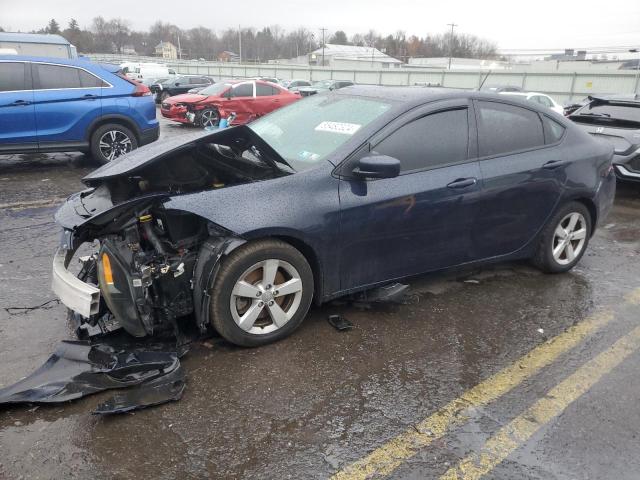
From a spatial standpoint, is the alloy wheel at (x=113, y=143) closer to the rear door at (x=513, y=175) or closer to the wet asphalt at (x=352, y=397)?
the wet asphalt at (x=352, y=397)

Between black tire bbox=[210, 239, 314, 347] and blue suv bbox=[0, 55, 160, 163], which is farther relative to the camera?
blue suv bbox=[0, 55, 160, 163]

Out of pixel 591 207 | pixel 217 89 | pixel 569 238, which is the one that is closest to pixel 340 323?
pixel 569 238

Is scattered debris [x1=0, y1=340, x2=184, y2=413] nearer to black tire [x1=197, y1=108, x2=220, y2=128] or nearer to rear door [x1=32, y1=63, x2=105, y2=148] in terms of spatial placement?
rear door [x1=32, y1=63, x2=105, y2=148]

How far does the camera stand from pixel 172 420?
2605mm

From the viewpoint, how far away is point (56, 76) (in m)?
8.16

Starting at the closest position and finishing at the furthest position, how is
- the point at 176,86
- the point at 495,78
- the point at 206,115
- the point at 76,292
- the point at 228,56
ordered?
the point at 76,292 < the point at 206,115 < the point at 176,86 < the point at 495,78 < the point at 228,56

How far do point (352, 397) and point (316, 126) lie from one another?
2050 mm

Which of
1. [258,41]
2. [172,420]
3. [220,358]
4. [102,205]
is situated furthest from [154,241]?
[258,41]

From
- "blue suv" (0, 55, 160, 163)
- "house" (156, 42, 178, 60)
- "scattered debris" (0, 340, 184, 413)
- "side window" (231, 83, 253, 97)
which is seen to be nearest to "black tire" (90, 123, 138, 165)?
"blue suv" (0, 55, 160, 163)

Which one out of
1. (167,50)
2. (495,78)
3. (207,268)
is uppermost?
(167,50)

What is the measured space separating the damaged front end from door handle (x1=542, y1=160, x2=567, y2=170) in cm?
234

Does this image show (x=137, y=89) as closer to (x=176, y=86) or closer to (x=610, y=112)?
(x=610, y=112)

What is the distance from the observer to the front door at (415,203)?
342 cm

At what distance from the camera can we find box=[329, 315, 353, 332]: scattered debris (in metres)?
3.55
